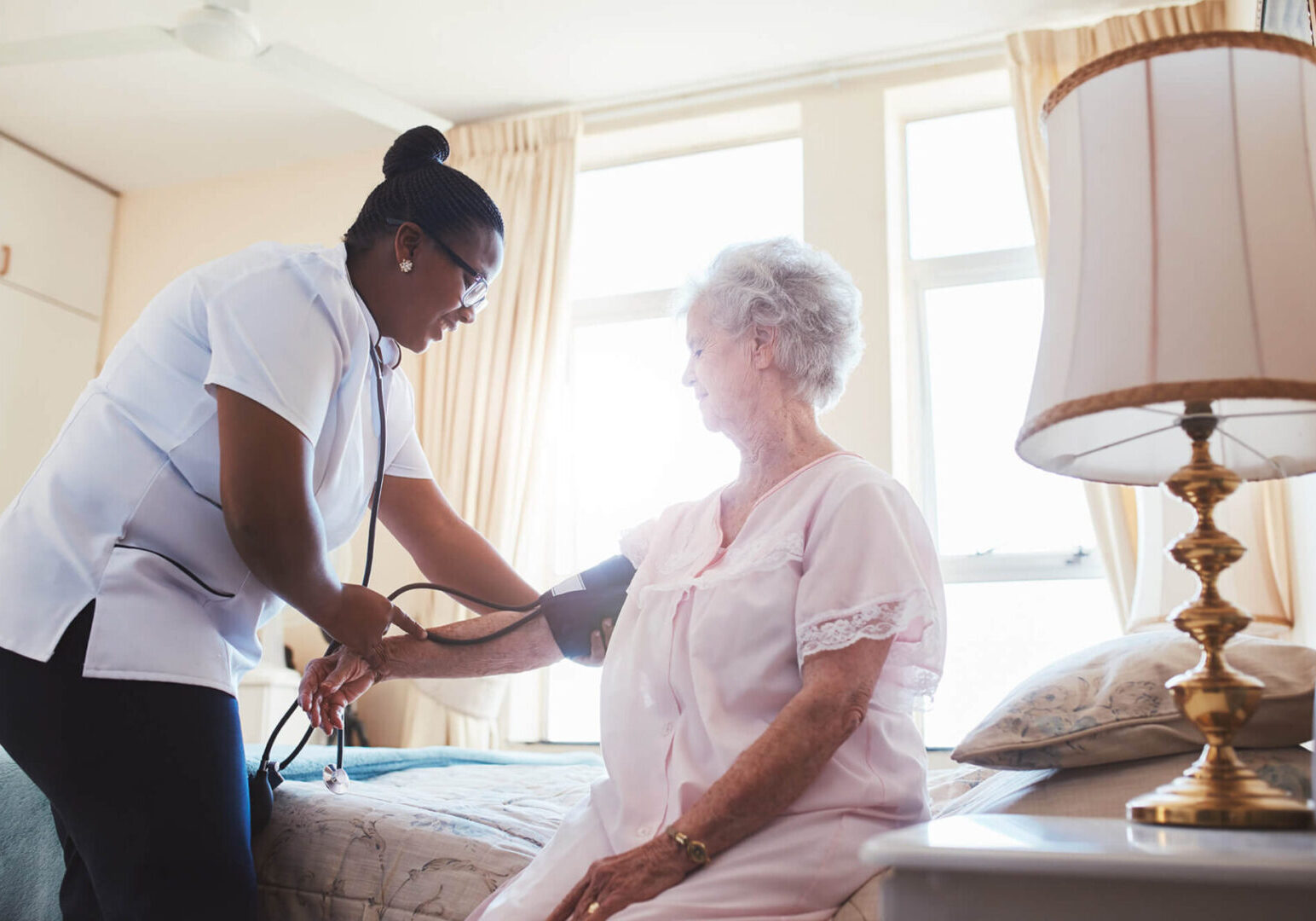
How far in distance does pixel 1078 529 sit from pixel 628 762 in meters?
2.84

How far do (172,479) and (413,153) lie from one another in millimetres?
644

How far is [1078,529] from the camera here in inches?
149

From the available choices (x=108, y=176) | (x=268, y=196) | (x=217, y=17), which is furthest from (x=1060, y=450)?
(x=108, y=176)

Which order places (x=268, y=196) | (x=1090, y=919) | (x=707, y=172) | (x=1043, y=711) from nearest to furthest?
(x=1090, y=919) < (x=1043, y=711) < (x=707, y=172) < (x=268, y=196)

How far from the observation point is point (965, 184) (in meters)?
4.19

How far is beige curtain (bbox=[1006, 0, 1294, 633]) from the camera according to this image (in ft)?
9.58

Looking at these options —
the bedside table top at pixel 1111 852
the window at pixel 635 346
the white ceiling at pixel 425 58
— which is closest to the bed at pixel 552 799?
the bedside table top at pixel 1111 852

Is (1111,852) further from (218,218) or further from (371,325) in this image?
(218,218)

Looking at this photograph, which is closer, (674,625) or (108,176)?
(674,625)

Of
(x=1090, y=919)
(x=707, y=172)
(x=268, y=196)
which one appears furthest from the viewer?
(x=268, y=196)

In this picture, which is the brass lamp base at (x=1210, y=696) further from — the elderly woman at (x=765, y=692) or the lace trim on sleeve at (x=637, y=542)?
the lace trim on sleeve at (x=637, y=542)

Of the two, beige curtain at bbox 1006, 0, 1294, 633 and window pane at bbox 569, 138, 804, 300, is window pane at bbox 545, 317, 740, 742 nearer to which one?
window pane at bbox 569, 138, 804, 300

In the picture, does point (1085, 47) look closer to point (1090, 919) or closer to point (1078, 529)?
point (1078, 529)

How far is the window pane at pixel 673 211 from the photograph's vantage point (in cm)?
446
